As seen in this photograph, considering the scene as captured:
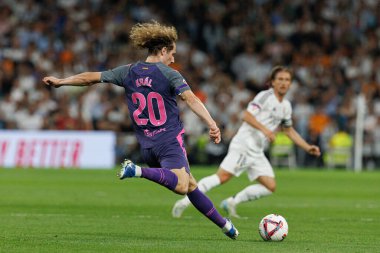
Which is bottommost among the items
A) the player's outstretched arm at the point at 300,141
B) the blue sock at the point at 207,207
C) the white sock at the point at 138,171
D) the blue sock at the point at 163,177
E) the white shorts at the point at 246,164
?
the white shorts at the point at 246,164

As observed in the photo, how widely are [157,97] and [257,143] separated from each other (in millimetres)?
4822

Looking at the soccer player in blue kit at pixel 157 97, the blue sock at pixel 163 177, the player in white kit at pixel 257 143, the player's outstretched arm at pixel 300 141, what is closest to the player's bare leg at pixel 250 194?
the player in white kit at pixel 257 143

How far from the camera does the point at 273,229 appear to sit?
1095cm

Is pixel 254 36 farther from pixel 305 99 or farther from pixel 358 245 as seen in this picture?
pixel 358 245

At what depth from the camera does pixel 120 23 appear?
3378 centimetres

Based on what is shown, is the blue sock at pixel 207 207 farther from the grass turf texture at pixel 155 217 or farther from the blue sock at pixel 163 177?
the blue sock at pixel 163 177

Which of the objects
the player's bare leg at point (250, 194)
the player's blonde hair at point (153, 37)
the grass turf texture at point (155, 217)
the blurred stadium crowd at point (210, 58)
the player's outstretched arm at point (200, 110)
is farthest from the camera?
the blurred stadium crowd at point (210, 58)

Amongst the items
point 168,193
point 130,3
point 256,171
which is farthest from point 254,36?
point 256,171

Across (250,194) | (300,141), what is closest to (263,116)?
(300,141)

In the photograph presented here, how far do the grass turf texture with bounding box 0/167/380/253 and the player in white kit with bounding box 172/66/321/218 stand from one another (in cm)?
43

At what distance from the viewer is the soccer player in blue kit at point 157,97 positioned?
1059cm

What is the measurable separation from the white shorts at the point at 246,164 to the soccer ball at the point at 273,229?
4.03m

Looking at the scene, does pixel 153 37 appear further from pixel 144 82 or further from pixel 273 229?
pixel 273 229

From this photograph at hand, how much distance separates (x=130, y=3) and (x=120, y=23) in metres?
1.28
